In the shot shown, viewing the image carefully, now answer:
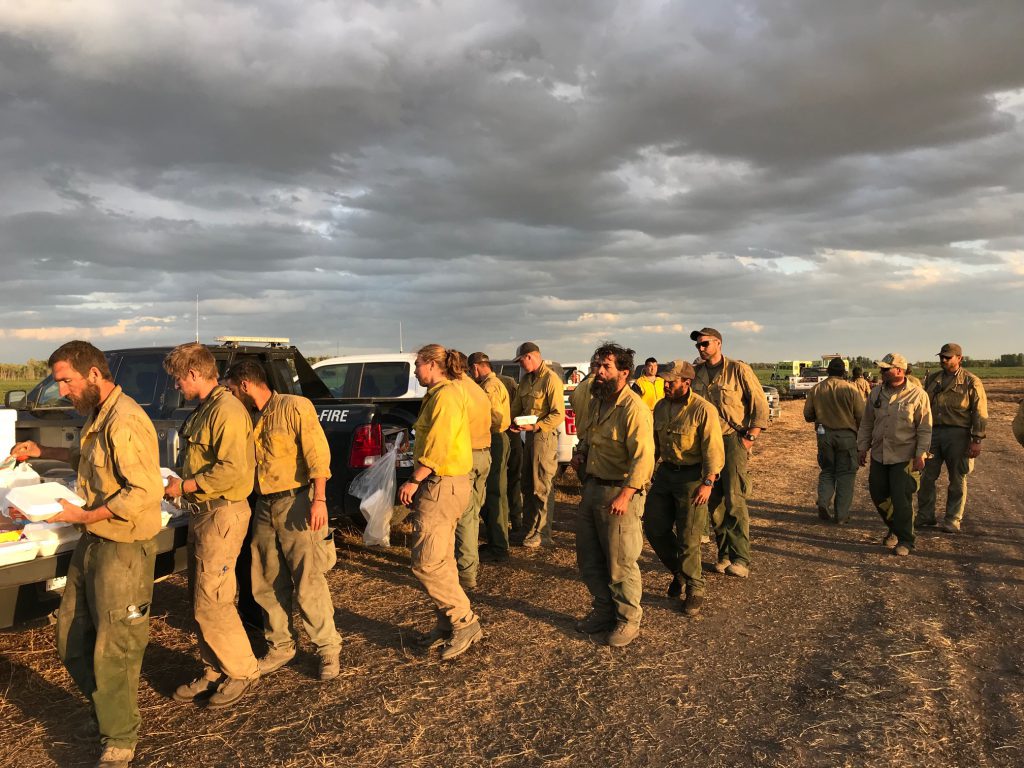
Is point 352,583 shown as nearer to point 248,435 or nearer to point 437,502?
point 437,502

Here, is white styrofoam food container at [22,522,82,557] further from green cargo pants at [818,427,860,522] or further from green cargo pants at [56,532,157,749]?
green cargo pants at [818,427,860,522]

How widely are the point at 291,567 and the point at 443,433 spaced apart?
117cm

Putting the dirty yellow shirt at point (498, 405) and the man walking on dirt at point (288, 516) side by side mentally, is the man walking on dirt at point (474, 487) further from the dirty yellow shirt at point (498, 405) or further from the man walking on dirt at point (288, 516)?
the man walking on dirt at point (288, 516)

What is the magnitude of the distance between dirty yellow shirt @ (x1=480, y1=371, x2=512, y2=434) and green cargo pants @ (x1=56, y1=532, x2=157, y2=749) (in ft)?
12.7

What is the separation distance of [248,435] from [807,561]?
5268mm

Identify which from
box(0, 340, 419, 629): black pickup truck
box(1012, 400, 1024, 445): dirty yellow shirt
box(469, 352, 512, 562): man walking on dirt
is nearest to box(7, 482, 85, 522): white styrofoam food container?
box(0, 340, 419, 629): black pickup truck

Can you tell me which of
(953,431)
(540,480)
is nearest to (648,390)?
(540,480)

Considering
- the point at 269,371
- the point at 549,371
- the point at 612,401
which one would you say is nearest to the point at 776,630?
the point at 612,401

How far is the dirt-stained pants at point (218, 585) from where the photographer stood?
384 cm

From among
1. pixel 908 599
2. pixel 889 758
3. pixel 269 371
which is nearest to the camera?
pixel 889 758

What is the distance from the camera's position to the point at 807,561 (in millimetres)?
6773

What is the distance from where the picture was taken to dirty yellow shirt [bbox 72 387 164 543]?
3.24 m

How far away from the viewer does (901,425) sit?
6.95 m

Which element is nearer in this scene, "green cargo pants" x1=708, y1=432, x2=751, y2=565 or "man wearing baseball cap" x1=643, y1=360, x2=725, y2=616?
"man wearing baseball cap" x1=643, y1=360, x2=725, y2=616
